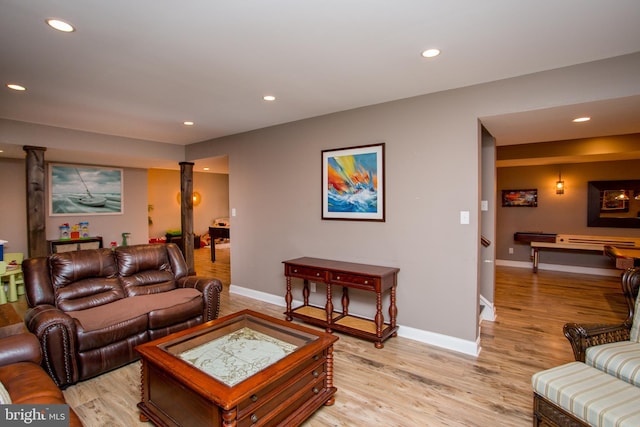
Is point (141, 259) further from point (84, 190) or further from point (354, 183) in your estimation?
point (84, 190)

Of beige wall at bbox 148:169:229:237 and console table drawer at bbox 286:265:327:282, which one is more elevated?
beige wall at bbox 148:169:229:237

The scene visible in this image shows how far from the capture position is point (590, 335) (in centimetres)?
197

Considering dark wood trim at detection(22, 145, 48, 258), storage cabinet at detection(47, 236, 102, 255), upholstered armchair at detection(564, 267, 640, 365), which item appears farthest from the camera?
storage cabinet at detection(47, 236, 102, 255)

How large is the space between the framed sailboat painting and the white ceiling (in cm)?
303

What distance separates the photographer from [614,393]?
1.60m

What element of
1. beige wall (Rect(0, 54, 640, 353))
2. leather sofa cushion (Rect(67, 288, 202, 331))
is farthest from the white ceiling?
leather sofa cushion (Rect(67, 288, 202, 331))

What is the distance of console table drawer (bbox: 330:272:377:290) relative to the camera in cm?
315

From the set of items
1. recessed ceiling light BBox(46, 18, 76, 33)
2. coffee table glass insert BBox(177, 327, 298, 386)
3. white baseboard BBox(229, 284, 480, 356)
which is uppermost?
recessed ceiling light BBox(46, 18, 76, 33)

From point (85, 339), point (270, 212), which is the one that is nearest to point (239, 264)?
point (270, 212)

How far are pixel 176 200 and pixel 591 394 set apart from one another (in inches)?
374

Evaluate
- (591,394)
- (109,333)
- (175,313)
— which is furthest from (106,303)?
(591,394)

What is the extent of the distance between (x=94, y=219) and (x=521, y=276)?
28.0ft

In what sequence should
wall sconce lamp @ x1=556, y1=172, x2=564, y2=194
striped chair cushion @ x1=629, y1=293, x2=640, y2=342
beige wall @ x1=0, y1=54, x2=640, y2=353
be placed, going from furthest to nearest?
wall sconce lamp @ x1=556, y1=172, x2=564, y2=194 < beige wall @ x1=0, y1=54, x2=640, y2=353 < striped chair cushion @ x1=629, y1=293, x2=640, y2=342

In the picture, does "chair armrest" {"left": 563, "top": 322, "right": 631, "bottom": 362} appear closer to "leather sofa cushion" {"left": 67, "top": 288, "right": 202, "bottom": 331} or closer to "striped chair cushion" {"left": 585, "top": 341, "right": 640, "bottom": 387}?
"striped chair cushion" {"left": 585, "top": 341, "right": 640, "bottom": 387}
